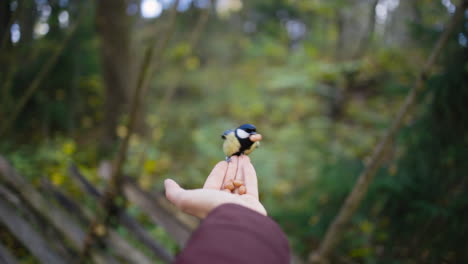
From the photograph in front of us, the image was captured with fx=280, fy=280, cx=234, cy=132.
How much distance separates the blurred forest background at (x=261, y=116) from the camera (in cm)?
246

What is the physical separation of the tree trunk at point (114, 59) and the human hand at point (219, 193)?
3.73 meters

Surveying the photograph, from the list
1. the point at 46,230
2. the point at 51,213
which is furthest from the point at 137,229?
the point at 46,230


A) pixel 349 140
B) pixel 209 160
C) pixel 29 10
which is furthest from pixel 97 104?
pixel 349 140

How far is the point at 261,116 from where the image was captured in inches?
214

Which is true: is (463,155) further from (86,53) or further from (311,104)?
A: (86,53)

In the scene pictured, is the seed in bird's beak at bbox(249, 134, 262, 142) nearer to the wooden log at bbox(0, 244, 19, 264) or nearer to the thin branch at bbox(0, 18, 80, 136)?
the thin branch at bbox(0, 18, 80, 136)

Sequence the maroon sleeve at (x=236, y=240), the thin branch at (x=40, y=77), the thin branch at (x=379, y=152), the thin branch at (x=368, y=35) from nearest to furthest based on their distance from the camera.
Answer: the maroon sleeve at (x=236, y=240) < the thin branch at (x=379, y=152) < the thin branch at (x=40, y=77) < the thin branch at (x=368, y=35)

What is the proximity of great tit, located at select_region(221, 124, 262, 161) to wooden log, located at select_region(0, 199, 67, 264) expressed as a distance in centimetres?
257

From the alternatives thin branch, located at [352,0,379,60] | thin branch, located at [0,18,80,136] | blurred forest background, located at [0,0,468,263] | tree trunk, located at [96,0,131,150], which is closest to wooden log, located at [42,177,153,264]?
blurred forest background, located at [0,0,468,263]

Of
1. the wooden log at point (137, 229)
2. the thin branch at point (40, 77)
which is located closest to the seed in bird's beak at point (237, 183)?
the wooden log at point (137, 229)

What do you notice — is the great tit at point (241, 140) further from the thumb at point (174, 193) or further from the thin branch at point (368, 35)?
the thin branch at point (368, 35)

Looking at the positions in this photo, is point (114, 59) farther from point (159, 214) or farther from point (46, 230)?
point (159, 214)

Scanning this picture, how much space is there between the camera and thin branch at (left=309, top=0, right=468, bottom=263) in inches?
75.4

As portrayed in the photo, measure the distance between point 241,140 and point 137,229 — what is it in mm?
2180
